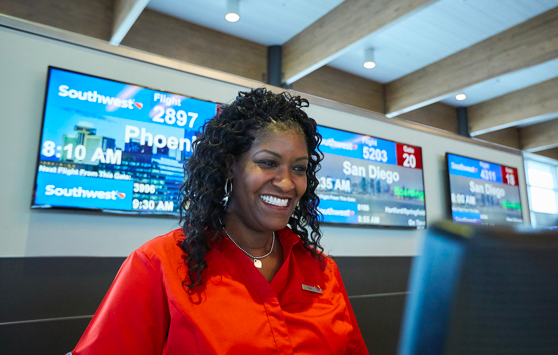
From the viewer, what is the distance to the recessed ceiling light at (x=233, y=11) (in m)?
3.16

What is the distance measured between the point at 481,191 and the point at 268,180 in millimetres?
4754

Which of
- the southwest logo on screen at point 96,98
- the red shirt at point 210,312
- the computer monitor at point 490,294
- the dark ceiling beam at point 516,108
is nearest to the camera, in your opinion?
the computer monitor at point 490,294

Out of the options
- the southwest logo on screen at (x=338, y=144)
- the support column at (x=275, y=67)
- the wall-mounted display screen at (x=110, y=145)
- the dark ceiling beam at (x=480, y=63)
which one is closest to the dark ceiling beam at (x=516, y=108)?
the dark ceiling beam at (x=480, y=63)

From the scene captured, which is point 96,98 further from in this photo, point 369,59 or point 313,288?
point 369,59

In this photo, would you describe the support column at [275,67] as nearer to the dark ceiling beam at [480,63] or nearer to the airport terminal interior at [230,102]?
the airport terminal interior at [230,102]

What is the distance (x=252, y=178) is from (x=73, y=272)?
1.99 m

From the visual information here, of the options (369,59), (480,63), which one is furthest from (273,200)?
(480,63)

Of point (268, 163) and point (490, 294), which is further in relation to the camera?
point (268, 163)

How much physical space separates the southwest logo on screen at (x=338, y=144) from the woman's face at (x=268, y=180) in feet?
8.71

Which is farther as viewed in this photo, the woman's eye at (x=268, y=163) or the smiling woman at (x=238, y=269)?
the woman's eye at (x=268, y=163)

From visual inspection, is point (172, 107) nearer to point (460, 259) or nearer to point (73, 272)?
point (73, 272)

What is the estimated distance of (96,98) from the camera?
2.79m

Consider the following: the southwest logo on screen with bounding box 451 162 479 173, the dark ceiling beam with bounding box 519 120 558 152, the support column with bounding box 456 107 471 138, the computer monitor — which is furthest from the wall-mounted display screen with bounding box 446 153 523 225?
the computer monitor

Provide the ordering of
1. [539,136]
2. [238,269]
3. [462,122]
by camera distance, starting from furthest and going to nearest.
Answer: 1. [539,136]
2. [462,122]
3. [238,269]
